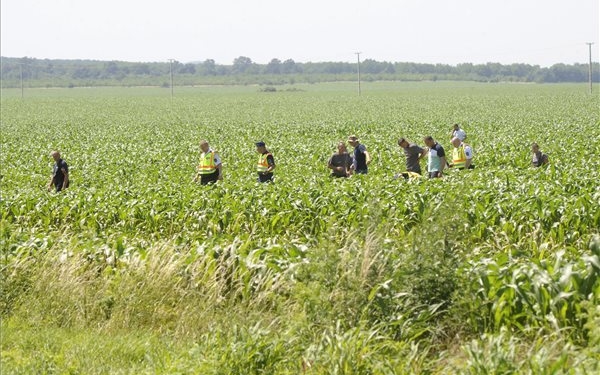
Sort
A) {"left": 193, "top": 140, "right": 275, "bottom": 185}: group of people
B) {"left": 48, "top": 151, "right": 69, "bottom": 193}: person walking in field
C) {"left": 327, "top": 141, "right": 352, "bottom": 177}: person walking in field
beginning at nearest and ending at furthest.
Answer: {"left": 193, "top": 140, "right": 275, "bottom": 185}: group of people
{"left": 48, "top": 151, "right": 69, "bottom": 193}: person walking in field
{"left": 327, "top": 141, "right": 352, "bottom": 177}: person walking in field

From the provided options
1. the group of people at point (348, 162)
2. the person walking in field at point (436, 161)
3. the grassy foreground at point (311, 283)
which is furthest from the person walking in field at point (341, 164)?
the grassy foreground at point (311, 283)

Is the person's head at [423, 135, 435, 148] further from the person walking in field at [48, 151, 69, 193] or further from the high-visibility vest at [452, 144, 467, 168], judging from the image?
the person walking in field at [48, 151, 69, 193]

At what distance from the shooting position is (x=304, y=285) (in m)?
8.52

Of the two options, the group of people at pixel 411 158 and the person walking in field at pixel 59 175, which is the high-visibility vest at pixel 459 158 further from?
the person walking in field at pixel 59 175

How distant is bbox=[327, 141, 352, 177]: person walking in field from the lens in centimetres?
1923

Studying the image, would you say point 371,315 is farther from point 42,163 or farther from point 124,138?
point 124,138

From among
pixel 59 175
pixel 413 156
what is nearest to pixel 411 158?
pixel 413 156

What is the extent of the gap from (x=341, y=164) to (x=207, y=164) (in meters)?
2.66

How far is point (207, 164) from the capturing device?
1877 centimetres

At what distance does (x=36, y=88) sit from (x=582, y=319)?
176 m

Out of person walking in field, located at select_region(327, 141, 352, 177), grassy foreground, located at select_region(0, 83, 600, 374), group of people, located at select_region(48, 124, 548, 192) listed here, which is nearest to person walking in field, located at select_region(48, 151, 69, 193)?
group of people, located at select_region(48, 124, 548, 192)

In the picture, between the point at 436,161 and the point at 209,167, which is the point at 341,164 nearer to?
the point at 436,161

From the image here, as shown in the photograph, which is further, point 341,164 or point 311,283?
point 341,164

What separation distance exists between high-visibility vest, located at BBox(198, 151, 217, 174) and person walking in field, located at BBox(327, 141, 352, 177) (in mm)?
2314
